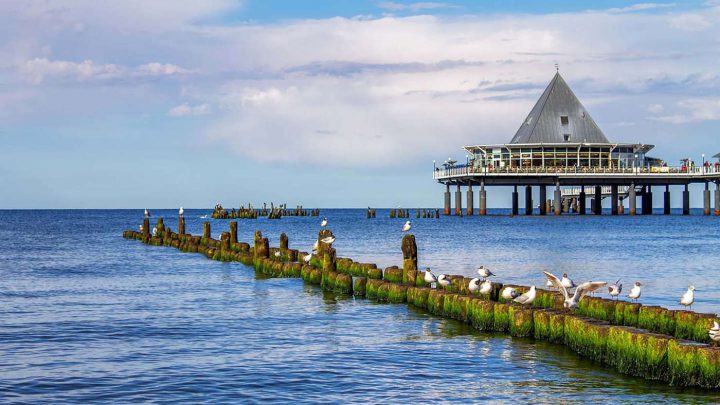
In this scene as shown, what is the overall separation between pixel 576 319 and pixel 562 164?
4159 inches

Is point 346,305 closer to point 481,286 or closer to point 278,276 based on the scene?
point 481,286

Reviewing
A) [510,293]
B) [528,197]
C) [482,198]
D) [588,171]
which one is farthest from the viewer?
[528,197]

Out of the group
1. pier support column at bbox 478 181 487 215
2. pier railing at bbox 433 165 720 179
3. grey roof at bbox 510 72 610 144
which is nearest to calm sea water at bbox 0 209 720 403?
pier railing at bbox 433 165 720 179

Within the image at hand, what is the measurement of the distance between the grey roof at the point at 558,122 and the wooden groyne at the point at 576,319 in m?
92.7

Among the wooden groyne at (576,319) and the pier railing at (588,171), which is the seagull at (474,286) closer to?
the wooden groyne at (576,319)

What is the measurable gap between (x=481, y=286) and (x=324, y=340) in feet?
19.2

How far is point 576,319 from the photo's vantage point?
2189 centimetres

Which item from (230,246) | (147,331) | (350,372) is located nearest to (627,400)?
(350,372)

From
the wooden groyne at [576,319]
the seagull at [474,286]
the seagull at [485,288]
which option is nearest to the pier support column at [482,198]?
the wooden groyne at [576,319]

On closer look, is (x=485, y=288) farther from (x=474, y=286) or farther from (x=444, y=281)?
(x=444, y=281)

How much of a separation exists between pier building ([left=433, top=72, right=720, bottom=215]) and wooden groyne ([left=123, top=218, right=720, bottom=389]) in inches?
3214

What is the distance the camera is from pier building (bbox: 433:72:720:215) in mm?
118500

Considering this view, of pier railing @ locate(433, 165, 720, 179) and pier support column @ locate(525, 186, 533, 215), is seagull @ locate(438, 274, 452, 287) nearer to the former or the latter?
pier railing @ locate(433, 165, 720, 179)

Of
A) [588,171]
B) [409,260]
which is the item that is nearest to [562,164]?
[588,171]
